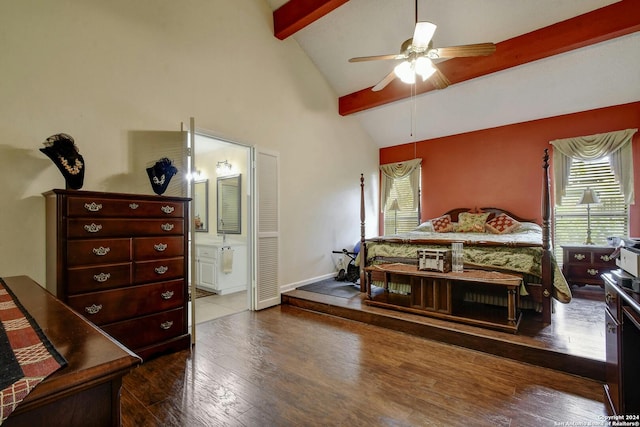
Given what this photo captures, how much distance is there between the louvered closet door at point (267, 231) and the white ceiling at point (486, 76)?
80.4 inches

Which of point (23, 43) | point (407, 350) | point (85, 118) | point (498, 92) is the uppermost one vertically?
point (498, 92)

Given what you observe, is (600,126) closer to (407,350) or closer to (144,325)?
(407,350)

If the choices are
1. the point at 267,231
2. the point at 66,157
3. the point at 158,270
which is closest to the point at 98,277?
the point at 158,270

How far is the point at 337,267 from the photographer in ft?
17.2

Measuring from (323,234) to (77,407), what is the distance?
4.42 m

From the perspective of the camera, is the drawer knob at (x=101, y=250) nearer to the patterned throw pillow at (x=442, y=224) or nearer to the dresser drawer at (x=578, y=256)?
the patterned throw pillow at (x=442, y=224)

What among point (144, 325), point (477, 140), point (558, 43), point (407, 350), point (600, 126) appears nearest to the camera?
point (144, 325)

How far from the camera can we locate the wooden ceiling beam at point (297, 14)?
3591 millimetres

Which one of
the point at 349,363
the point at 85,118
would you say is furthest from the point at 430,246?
the point at 85,118

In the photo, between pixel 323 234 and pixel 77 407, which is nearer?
pixel 77 407

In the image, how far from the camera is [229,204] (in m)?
5.27

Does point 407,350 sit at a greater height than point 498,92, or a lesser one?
lesser

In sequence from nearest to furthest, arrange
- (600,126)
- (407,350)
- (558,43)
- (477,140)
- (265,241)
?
(407,350)
(558,43)
(265,241)
(600,126)
(477,140)

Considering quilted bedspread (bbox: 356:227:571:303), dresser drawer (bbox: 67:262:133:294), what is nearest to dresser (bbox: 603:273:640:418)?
quilted bedspread (bbox: 356:227:571:303)
